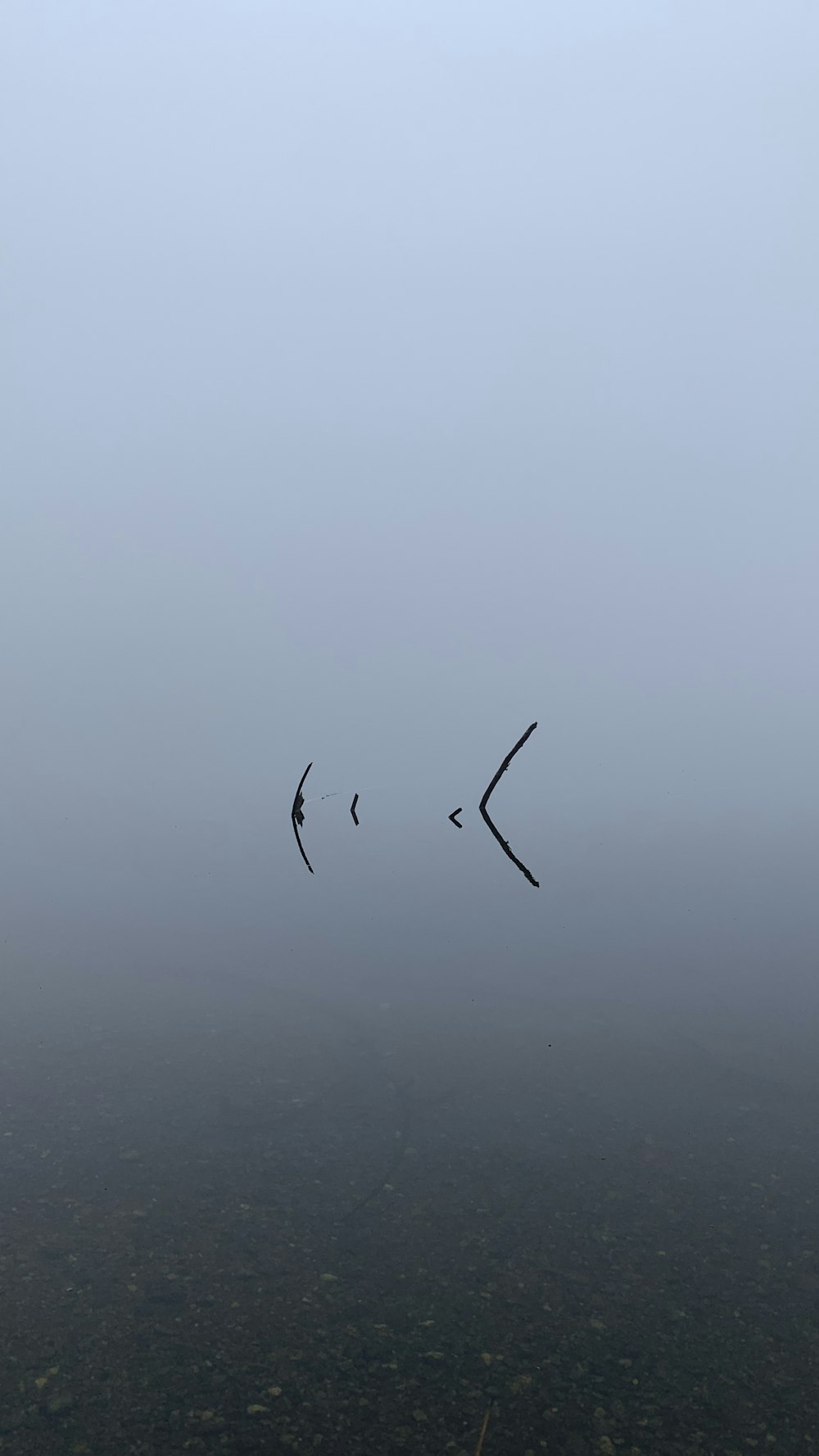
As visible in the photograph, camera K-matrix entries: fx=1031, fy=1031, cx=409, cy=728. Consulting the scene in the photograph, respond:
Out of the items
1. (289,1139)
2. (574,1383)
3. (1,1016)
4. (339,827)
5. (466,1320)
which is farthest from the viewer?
(339,827)

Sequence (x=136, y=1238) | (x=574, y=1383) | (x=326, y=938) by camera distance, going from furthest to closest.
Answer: (x=326, y=938)
(x=136, y=1238)
(x=574, y=1383)

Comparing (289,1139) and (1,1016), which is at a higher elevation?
(1,1016)

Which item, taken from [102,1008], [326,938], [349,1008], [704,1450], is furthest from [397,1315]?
[326,938]

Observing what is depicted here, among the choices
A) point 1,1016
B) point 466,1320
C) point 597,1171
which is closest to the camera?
point 466,1320

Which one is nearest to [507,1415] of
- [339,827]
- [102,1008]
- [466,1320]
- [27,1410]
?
[466,1320]

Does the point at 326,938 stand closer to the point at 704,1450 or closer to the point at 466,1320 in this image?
the point at 466,1320

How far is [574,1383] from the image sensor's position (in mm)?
3703

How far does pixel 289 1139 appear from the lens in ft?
19.0

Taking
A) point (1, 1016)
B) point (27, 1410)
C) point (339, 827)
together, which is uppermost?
point (339, 827)

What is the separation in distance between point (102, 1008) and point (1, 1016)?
0.74 meters

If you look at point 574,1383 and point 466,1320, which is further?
point 466,1320

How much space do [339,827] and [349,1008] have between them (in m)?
10.8

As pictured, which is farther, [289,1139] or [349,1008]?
[349,1008]

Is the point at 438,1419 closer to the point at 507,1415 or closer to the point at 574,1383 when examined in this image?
the point at 507,1415
